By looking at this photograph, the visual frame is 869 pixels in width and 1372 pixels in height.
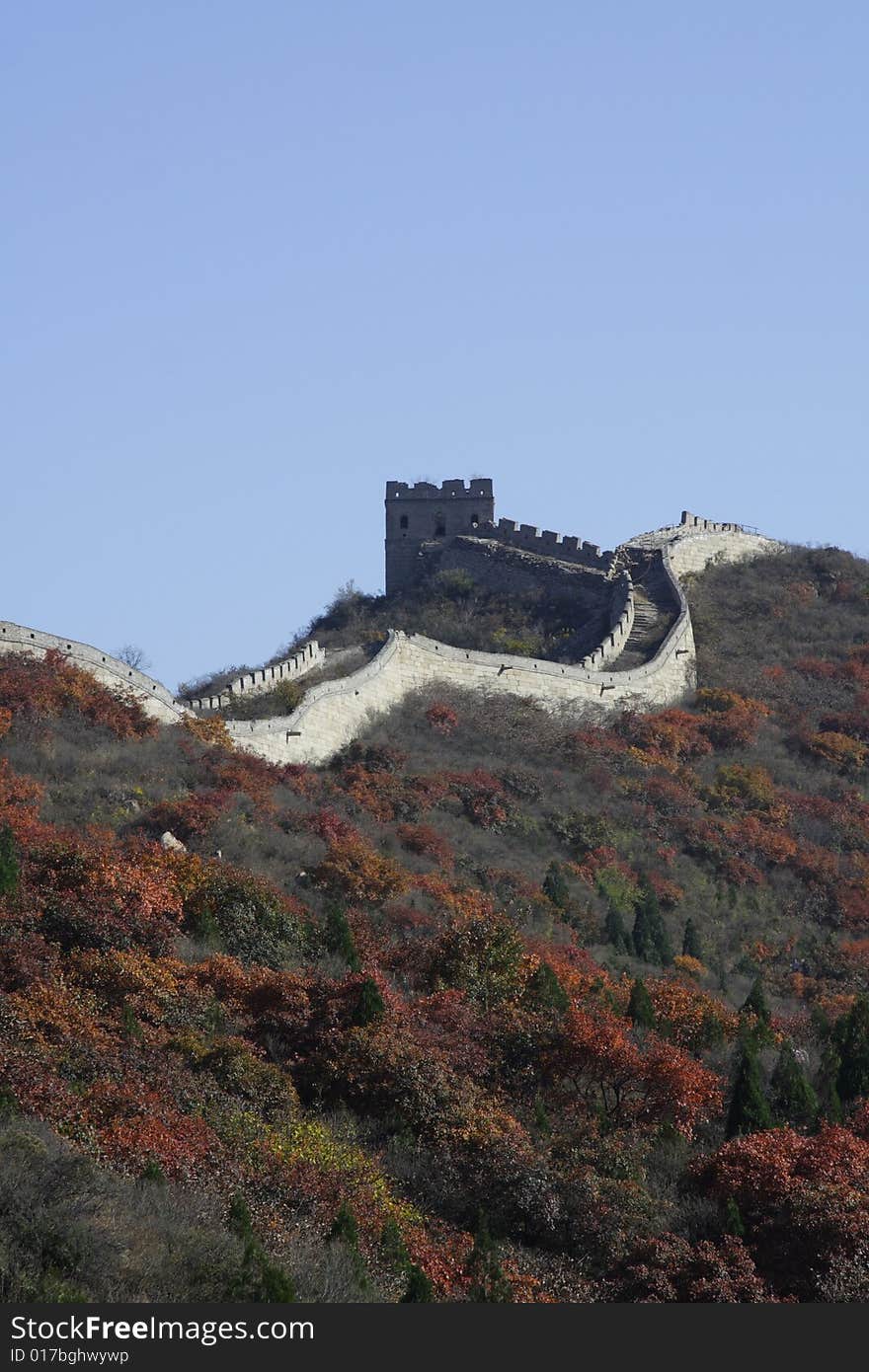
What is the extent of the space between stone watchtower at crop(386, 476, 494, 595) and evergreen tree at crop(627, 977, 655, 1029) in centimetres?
3360

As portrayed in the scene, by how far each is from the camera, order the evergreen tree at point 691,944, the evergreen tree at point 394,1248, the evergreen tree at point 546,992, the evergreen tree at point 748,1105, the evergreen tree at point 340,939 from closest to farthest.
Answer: the evergreen tree at point 394,1248 → the evergreen tree at point 748,1105 → the evergreen tree at point 546,992 → the evergreen tree at point 340,939 → the evergreen tree at point 691,944

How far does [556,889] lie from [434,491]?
27474mm

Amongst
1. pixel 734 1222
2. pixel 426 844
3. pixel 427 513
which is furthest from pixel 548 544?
pixel 734 1222

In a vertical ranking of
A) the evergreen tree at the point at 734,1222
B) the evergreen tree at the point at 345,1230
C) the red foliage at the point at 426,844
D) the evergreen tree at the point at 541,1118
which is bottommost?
the evergreen tree at the point at 734,1222

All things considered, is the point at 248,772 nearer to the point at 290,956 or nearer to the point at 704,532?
the point at 290,956

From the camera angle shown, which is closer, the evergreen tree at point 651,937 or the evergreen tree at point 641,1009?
the evergreen tree at point 641,1009

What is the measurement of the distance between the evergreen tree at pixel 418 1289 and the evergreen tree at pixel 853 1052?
40.3 feet

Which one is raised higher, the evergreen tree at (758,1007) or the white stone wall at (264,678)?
the white stone wall at (264,678)

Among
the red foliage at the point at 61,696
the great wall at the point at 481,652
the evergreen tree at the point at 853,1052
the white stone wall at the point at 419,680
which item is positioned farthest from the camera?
the great wall at the point at 481,652

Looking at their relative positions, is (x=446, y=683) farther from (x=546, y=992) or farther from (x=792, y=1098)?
(x=792, y=1098)

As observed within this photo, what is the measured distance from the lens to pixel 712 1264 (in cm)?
2775

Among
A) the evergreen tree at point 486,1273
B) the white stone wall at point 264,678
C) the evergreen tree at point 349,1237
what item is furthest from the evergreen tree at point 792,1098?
the white stone wall at point 264,678

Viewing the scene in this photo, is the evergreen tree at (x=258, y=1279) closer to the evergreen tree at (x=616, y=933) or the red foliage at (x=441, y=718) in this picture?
the evergreen tree at (x=616, y=933)

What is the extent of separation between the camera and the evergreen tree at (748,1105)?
1292 inches
